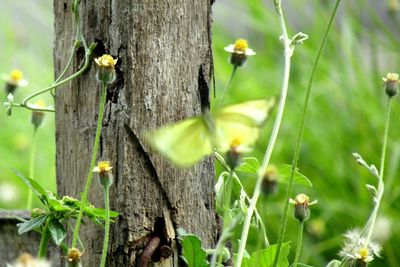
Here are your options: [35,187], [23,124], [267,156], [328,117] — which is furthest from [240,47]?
[23,124]

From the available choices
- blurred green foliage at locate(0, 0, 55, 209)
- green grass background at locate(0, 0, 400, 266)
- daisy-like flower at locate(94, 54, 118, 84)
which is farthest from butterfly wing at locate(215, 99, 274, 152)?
blurred green foliage at locate(0, 0, 55, 209)

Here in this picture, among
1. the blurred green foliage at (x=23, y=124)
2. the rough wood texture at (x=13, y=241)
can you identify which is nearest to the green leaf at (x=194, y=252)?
the rough wood texture at (x=13, y=241)

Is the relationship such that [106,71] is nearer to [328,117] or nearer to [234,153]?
[234,153]

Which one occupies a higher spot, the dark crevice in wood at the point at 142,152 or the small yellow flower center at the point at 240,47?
the small yellow flower center at the point at 240,47

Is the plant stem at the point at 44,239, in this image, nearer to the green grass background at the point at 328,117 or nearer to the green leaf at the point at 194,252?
A: the green leaf at the point at 194,252

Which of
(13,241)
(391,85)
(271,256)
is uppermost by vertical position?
(391,85)

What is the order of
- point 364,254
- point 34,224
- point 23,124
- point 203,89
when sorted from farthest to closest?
point 23,124 < point 203,89 < point 364,254 < point 34,224
